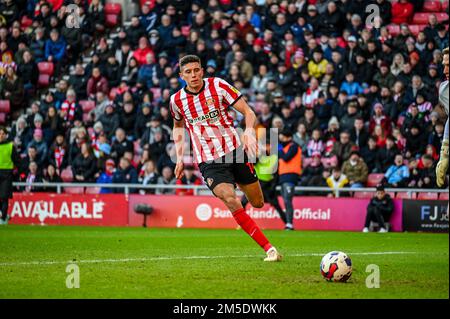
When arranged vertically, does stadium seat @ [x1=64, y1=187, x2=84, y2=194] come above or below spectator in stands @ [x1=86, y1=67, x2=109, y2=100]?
below

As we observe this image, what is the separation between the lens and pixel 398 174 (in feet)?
66.9

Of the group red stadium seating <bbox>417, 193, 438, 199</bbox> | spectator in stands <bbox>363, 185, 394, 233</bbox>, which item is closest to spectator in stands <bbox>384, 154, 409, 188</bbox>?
red stadium seating <bbox>417, 193, 438, 199</bbox>

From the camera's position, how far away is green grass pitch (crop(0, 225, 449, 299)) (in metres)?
8.16

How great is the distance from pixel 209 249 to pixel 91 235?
4288 mm

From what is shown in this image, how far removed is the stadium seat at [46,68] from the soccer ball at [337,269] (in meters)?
18.8

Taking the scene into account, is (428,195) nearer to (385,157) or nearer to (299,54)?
(385,157)

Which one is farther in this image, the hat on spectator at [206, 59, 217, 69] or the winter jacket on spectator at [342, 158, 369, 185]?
the hat on spectator at [206, 59, 217, 69]

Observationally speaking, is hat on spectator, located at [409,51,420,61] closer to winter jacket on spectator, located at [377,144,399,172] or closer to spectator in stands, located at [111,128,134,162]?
winter jacket on spectator, located at [377,144,399,172]

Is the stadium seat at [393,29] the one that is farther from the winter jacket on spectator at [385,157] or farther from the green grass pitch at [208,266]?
the green grass pitch at [208,266]

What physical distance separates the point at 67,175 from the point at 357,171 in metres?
7.70

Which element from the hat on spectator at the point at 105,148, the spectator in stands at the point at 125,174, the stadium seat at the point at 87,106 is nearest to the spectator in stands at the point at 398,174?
the spectator in stands at the point at 125,174

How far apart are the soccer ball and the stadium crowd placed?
11484mm

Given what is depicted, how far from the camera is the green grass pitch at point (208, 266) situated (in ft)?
26.8
